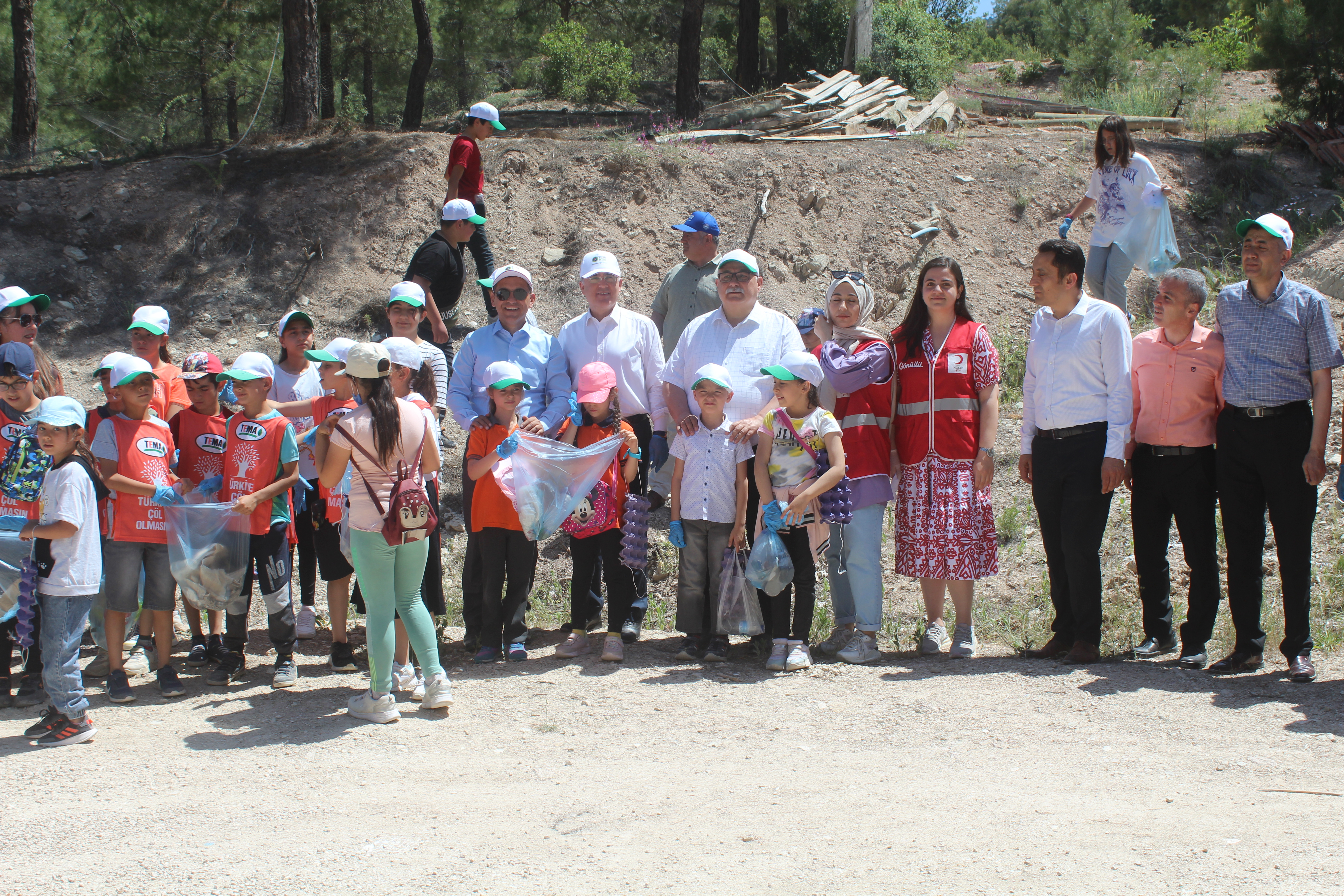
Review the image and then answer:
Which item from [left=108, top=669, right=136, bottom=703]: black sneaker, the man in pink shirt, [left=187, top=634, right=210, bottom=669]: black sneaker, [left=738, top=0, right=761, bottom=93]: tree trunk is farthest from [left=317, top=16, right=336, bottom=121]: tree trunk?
the man in pink shirt

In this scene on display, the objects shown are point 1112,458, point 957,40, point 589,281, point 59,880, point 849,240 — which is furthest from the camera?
point 957,40

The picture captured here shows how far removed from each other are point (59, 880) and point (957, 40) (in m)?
26.0

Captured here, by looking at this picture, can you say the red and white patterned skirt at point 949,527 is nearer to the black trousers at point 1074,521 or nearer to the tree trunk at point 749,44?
the black trousers at point 1074,521

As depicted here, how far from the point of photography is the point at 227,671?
5391 millimetres

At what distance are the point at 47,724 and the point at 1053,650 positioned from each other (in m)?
4.85

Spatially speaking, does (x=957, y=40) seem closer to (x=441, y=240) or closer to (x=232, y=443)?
(x=441, y=240)

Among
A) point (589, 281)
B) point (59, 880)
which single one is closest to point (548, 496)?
point (589, 281)

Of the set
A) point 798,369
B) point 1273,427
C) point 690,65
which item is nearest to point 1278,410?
point 1273,427

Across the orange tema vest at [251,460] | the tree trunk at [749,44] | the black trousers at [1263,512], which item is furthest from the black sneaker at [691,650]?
the tree trunk at [749,44]

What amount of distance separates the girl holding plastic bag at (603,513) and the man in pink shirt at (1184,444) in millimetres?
2614

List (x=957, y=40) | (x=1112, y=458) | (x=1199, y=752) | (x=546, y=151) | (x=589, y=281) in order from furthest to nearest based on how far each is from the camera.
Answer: (x=957, y=40) < (x=546, y=151) < (x=589, y=281) < (x=1112, y=458) < (x=1199, y=752)

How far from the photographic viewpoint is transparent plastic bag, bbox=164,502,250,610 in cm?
504

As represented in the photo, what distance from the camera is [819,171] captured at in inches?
519

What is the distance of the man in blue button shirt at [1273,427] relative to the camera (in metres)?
4.74
